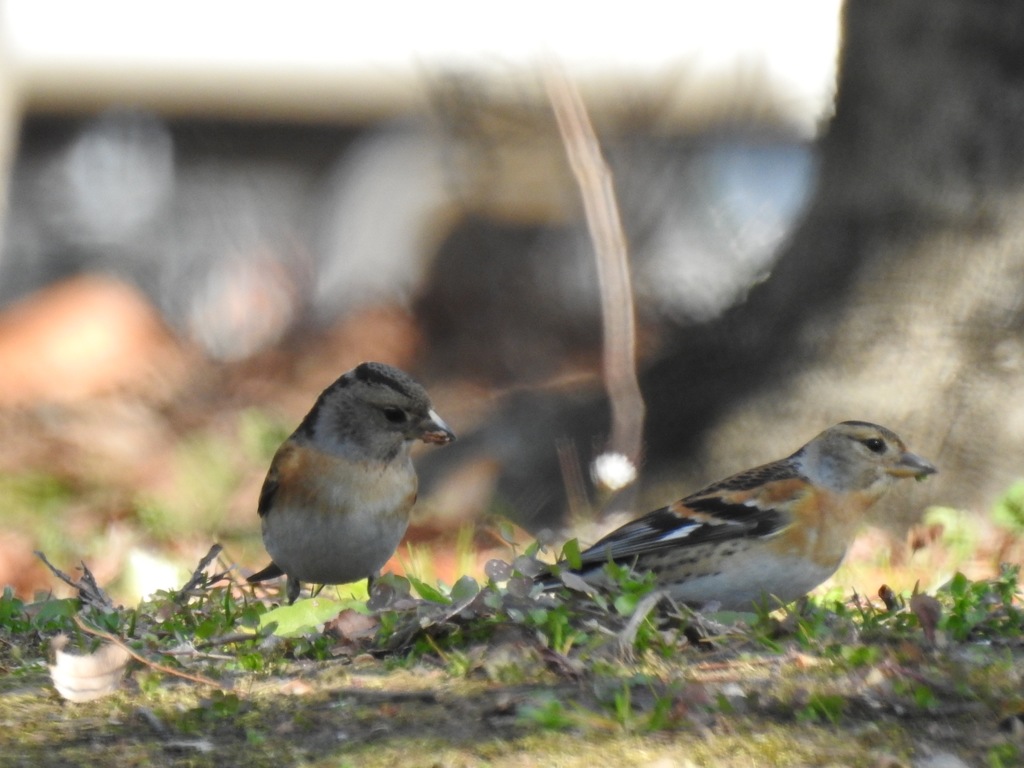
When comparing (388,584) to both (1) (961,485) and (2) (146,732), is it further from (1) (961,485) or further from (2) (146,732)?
(1) (961,485)

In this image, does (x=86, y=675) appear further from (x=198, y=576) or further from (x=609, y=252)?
(x=609, y=252)

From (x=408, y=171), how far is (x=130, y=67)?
228 centimetres

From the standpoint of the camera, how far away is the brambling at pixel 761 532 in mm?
4121

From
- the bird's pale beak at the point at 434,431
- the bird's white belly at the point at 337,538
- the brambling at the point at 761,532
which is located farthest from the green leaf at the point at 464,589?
the bird's pale beak at the point at 434,431

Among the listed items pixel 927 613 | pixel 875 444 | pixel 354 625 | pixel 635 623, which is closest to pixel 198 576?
pixel 354 625

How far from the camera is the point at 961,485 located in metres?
6.26

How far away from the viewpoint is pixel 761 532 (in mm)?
4262

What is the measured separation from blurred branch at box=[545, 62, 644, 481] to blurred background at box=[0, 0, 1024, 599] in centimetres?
30

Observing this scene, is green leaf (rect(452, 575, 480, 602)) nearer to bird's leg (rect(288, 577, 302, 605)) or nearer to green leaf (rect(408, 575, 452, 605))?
green leaf (rect(408, 575, 452, 605))

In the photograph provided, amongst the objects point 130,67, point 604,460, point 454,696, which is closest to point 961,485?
point 604,460

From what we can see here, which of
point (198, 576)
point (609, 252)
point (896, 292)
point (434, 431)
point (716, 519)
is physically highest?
point (609, 252)

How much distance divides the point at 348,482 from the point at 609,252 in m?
1.46

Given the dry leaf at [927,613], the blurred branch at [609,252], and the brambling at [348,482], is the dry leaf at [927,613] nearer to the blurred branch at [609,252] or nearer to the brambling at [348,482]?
the brambling at [348,482]

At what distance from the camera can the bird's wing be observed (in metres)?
4.25
